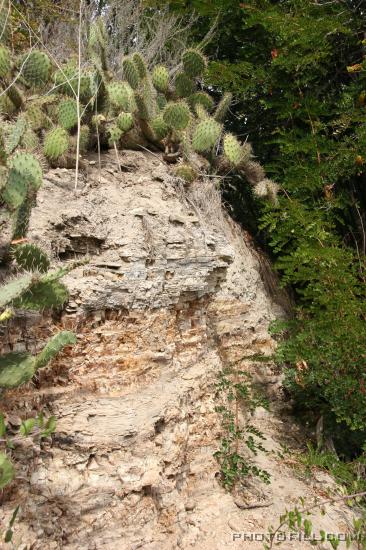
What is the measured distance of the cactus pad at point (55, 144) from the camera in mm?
3777

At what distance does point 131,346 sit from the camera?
3355mm

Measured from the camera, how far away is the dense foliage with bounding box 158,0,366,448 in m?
4.11

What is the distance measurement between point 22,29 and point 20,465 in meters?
5.62

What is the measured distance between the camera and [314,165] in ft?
15.7

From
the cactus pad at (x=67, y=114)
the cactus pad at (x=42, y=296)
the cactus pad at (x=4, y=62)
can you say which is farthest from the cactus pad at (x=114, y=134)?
the cactus pad at (x=42, y=296)

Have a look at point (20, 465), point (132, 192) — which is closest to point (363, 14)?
point (132, 192)

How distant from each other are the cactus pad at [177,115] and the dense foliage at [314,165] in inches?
38.5

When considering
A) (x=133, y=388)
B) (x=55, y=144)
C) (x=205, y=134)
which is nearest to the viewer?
(x=133, y=388)

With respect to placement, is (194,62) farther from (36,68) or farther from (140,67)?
(36,68)

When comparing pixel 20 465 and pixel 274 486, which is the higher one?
pixel 20 465

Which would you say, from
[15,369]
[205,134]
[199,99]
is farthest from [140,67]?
[15,369]

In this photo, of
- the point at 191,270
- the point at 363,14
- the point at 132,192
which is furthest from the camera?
the point at 363,14

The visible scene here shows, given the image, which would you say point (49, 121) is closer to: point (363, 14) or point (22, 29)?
point (22, 29)

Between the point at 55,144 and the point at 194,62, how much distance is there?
81.2 inches
